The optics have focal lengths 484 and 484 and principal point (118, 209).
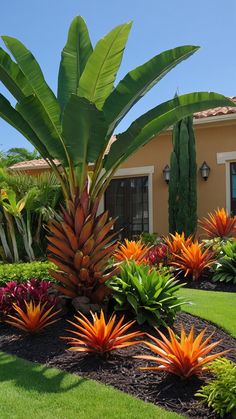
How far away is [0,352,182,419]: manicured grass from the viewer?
393 centimetres

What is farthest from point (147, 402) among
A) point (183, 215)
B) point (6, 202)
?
point (6, 202)

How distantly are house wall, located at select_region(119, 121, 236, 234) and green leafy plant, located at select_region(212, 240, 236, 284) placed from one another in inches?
199

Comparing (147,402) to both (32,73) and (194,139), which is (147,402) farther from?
(194,139)

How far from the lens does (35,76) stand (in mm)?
6309

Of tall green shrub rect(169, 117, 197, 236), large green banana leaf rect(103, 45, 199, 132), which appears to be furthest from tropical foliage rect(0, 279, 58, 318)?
tall green shrub rect(169, 117, 197, 236)

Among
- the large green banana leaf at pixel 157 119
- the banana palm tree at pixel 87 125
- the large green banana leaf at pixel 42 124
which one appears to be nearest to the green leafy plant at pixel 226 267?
the banana palm tree at pixel 87 125

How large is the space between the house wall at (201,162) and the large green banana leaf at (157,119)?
8.25m

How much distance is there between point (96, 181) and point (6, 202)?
311 inches

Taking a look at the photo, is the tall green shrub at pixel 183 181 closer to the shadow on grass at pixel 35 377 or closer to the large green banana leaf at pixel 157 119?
the large green banana leaf at pixel 157 119

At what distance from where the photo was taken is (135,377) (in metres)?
4.68

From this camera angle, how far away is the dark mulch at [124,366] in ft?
13.8

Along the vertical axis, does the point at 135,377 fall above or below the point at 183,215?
below

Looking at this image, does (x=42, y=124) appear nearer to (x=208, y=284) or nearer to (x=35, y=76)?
(x=35, y=76)

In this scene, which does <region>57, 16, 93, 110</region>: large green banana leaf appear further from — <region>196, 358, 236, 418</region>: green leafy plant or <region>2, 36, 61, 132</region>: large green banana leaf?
<region>196, 358, 236, 418</region>: green leafy plant
